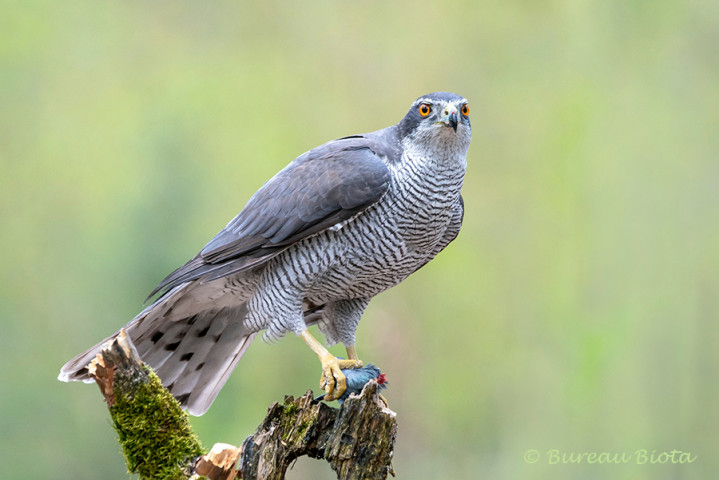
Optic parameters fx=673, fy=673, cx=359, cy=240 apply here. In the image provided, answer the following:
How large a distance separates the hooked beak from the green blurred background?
2.00 meters

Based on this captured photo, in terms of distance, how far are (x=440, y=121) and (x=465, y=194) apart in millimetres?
2258

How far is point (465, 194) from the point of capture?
15.9 feet

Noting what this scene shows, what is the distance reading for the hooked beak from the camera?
8.48 feet

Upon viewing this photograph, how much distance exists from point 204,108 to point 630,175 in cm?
315

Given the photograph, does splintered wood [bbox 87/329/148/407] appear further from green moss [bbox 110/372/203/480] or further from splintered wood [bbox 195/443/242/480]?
splintered wood [bbox 195/443/242/480]

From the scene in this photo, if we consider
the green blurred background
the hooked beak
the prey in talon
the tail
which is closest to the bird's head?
the hooked beak

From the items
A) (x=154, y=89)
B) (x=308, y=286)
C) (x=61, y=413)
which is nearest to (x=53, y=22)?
(x=154, y=89)

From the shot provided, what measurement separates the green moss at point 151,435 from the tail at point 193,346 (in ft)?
2.39

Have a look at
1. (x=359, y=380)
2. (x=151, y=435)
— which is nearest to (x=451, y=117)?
(x=359, y=380)

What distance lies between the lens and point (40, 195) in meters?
4.77

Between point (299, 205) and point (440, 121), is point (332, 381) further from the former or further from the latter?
point (440, 121)

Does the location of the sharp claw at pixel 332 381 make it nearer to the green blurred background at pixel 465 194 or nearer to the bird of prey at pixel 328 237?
the bird of prey at pixel 328 237

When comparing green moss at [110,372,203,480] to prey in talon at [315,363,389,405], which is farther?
prey in talon at [315,363,389,405]

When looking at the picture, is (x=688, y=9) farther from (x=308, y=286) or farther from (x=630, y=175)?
(x=308, y=286)
